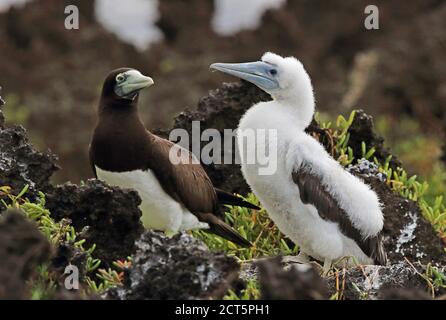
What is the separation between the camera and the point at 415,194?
8656mm

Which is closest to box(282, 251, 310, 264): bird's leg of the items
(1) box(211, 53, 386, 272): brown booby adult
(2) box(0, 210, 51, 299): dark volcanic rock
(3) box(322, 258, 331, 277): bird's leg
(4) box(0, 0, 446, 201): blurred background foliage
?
(1) box(211, 53, 386, 272): brown booby adult

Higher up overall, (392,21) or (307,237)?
(392,21)

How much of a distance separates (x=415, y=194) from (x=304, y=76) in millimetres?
1694

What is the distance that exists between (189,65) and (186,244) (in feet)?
44.9

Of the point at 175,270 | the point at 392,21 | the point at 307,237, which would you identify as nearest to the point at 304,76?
the point at 307,237

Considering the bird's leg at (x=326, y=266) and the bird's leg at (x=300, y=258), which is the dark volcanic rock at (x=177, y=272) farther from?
the bird's leg at (x=300, y=258)

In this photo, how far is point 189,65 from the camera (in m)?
19.3

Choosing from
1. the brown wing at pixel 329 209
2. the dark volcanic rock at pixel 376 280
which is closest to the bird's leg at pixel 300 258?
the brown wing at pixel 329 209

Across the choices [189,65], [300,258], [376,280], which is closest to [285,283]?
[376,280]

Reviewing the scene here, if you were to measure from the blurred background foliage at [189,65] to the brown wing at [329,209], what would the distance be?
10.6 metres

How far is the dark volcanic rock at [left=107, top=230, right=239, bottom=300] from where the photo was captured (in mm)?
5637

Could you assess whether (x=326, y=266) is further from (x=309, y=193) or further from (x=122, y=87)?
(x=122, y=87)
